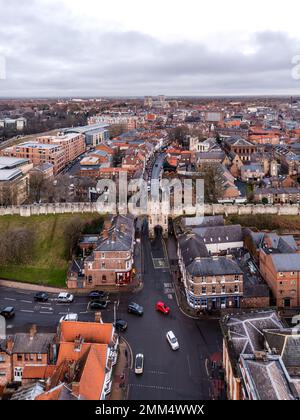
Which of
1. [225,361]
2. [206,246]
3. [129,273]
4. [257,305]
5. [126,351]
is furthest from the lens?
[206,246]

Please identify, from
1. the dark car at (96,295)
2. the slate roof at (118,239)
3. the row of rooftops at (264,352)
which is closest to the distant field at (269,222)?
the slate roof at (118,239)

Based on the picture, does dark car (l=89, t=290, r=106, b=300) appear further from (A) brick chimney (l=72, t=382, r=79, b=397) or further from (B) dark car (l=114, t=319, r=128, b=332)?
(A) brick chimney (l=72, t=382, r=79, b=397)

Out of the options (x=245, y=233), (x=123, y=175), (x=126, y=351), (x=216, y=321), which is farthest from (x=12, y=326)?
(x=123, y=175)

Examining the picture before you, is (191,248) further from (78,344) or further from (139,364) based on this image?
(78,344)

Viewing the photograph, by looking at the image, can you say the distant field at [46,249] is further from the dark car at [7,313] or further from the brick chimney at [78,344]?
the brick chimney at [78,344]

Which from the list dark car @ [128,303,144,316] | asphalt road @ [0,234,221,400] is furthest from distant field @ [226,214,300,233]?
dark car @ [128,303,144,316]

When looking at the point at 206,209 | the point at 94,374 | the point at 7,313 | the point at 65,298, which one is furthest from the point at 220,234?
the point at 94,374
